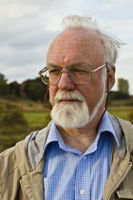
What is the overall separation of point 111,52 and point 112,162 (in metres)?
0.89

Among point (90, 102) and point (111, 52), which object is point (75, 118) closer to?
point (90, 102)

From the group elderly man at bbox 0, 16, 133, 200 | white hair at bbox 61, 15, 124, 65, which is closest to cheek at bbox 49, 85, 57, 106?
elderly man at bbox 0, 16, 133, 200

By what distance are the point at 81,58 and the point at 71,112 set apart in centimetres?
41

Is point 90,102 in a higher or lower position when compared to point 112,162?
higher

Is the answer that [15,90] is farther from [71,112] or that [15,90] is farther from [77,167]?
[77,167]

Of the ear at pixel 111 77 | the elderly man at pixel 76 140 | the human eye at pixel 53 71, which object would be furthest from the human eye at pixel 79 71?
the ear at pixel 111 77

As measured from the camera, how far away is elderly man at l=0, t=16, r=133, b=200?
273cm

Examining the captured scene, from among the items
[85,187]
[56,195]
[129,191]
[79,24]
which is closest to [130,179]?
[129,191]

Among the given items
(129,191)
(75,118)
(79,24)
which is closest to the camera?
(129,191)

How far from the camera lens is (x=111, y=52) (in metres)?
3.14

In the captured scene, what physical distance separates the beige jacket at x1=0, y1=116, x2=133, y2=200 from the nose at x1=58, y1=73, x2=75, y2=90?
1.42 ft

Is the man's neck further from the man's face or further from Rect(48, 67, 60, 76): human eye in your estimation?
Rect(48, 67, 60, 76): human eye

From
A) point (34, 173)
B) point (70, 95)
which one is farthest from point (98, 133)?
point (34, 173)

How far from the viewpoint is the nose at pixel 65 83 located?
286 cm
